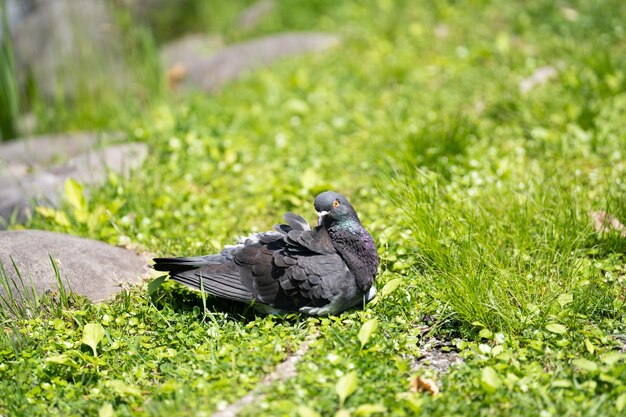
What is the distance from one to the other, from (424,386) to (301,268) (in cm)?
90

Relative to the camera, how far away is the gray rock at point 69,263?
385 centimetres

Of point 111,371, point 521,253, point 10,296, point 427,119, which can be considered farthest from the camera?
point 427,119

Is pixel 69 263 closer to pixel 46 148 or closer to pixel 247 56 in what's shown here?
pixel 46 148

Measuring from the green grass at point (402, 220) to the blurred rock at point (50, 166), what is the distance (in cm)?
25

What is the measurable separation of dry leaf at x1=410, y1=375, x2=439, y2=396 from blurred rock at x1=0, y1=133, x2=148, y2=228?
10.5 ft

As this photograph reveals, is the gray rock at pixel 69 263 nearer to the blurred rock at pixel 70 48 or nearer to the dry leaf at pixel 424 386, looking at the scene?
the dry leaf at pixel 424 386

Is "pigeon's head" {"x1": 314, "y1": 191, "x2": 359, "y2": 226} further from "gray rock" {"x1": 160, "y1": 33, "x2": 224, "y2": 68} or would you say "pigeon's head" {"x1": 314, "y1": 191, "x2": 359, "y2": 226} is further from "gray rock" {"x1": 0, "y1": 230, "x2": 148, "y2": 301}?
"gray rock" {"x1": 160, "y1": 33, "x2": 224, "y2": 68}

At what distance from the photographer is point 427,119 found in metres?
5.82

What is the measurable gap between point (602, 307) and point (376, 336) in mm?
1194

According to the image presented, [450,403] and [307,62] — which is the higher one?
[307,62]

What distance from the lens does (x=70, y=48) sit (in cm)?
736

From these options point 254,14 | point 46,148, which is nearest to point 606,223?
point 46,148

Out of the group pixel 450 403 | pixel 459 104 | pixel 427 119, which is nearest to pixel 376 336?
pixel 450 403

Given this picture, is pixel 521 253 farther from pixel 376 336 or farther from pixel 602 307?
pixel 376 336
